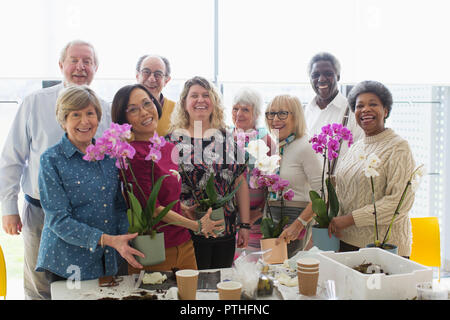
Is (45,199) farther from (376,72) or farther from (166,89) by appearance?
(376,72)

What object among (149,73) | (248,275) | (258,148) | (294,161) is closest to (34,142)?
(149,73)

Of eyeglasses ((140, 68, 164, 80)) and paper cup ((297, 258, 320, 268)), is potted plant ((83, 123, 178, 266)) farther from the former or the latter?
eyeglasses ((140, 68, 164, 80))

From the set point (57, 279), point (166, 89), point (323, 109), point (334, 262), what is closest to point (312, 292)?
point (334, 262)

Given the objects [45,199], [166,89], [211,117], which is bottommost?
[45,199]

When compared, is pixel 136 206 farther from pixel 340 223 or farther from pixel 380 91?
pixel 380 91

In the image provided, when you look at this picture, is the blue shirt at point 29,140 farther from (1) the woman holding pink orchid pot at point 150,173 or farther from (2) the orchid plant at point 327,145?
(2) the orchid plant at point 327,145

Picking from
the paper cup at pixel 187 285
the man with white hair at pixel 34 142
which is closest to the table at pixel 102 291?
the paper cup at pixel 187 285

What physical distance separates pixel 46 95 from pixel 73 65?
243 millimetres

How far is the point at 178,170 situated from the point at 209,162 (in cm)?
18

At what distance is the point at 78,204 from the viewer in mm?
1651

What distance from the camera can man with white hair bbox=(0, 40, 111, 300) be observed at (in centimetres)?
234

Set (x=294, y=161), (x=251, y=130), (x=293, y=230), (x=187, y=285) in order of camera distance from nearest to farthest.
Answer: (x=187, y=285) < (x=293, y=230) < (x=294, y=161) < (x=251, y=130)

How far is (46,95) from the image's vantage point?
239 centimetres
